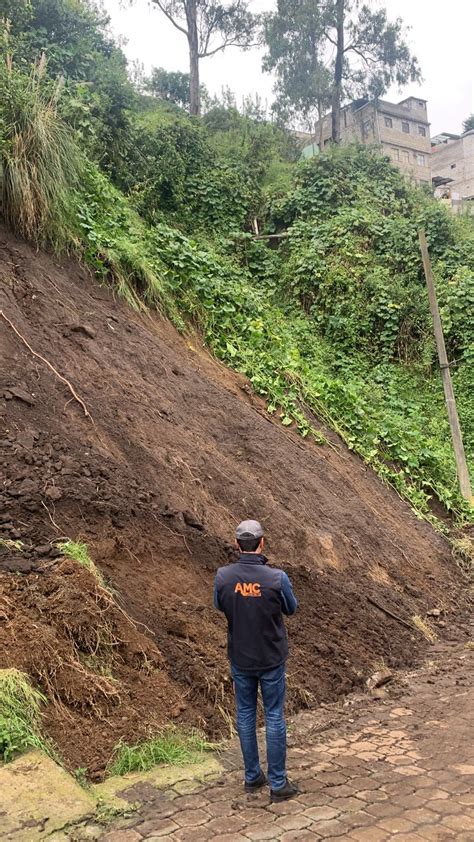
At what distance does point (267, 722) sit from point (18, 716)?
140 centimetres

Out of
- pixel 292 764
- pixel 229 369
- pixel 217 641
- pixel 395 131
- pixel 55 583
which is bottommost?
pixel 292 764

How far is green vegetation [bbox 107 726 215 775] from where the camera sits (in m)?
3.72

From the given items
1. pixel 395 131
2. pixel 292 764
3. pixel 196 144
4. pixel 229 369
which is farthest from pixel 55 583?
pixel 395 131

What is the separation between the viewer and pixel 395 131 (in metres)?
38.6

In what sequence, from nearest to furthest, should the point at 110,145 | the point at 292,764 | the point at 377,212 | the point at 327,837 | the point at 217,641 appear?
the point at 327,837, the point at 292,764, the point at 217,641, the point at 110,145, the point at 377,212

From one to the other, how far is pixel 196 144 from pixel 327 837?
52.9 ft

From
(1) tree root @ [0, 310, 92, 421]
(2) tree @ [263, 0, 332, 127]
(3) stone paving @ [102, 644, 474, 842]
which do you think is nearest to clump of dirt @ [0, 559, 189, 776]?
(3) stone paving @ [102, 644, 474, 842]

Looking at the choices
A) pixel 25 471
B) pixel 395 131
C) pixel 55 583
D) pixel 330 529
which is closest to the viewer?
pixel 55 583

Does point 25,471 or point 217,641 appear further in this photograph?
point 25,471

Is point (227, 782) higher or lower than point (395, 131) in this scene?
lower

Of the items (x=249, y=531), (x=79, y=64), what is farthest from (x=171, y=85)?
(x=249, y=531)

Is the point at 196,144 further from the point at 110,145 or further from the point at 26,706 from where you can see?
the point at 26,706

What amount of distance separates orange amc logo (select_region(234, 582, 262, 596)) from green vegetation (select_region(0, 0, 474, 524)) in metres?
5.67

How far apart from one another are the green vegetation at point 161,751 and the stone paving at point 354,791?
23 centimetres
